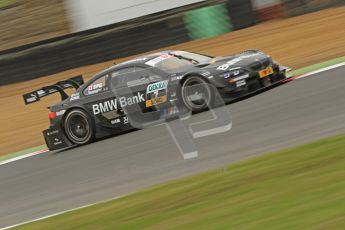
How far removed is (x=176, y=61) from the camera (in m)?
11.9

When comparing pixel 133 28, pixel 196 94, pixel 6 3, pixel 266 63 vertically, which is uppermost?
pixel 6 3

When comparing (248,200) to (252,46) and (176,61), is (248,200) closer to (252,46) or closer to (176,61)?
(176,61)

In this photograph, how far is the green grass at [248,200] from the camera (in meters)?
5.18

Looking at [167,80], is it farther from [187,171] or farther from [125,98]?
[187,171]

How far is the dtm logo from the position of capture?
11773 mm

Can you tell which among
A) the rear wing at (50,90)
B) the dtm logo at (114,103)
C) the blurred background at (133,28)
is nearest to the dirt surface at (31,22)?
the blurred background at (133,28)

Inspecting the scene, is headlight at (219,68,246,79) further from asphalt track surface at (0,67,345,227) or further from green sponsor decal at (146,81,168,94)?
green sponsor decal at (146,81,168,94)

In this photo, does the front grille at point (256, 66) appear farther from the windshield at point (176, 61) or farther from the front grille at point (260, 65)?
the windshield at point (176, 61)

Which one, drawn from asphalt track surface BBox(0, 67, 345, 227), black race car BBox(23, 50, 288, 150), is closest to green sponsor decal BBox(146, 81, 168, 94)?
black race car BBox(23, 50, 288, 150)

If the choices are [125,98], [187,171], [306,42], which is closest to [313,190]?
[187,171]

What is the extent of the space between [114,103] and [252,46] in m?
6.87

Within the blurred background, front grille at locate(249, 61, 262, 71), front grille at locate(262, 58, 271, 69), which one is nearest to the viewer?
front grille at locate(249, 61, 262, 71)

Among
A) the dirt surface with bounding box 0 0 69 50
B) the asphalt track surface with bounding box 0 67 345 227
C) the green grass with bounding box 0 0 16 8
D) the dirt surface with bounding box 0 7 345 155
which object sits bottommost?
the dirt surface with bounding box 0 7 345 155

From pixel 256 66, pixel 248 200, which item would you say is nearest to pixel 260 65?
pixel 256 66
